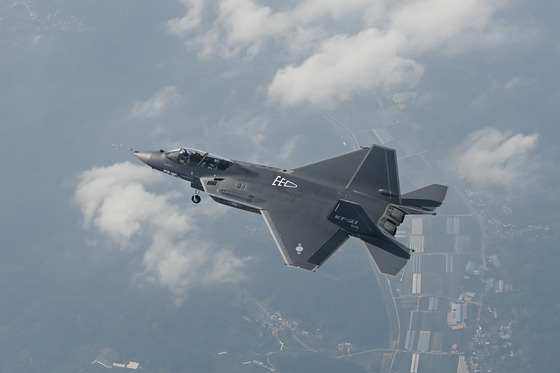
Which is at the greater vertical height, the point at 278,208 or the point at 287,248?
the point at 278,208

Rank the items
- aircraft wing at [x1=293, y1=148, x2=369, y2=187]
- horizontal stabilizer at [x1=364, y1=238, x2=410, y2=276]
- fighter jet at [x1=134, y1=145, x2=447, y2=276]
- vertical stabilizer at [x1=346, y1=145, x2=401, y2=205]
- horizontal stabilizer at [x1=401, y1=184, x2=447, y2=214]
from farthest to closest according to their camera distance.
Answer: aircraft wing at [x1=293, y1=148, x2=369, y2=187] < horizontal stabilizer at [x1=401, y1=184, x2=447, y2=214] < vertical stabilizer at [x1=346, y1=145, x2=401, y2=205] < fighter jet at [x1=134, y1=145, x2=447, y2=276] < horizontal stabilizer at [x1=364, y1=238, x2=410, y2=276]

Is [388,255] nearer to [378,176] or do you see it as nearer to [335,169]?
[378,176]

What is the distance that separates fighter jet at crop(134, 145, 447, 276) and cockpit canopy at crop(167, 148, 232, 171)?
0.24 metres

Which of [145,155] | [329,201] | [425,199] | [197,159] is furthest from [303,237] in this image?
[145,155]

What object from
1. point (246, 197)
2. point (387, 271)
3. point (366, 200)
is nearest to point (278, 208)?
point (246, 197)

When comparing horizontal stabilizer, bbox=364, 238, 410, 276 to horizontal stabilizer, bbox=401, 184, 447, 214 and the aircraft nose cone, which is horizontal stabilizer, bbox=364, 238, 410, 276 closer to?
horizontal stabilizer, bbox=401, 184, 447, 214

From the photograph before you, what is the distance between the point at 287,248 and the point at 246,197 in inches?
306

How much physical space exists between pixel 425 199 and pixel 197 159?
2414 cm

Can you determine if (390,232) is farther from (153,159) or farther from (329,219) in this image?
(153,159)

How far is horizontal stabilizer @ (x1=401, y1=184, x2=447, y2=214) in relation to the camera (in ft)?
206

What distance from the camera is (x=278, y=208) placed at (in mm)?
63469

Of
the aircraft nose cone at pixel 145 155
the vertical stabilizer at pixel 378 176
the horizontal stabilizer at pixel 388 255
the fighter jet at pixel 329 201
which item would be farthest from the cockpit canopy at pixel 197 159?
the horizontal stabilizer at pixel 388 255

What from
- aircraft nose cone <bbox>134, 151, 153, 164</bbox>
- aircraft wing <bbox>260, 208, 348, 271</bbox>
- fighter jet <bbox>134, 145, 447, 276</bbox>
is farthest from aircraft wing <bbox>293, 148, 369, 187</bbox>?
aircraft nose cone <bbox>134, 151, 153, 164</bbox>

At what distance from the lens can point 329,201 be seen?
6269cm
